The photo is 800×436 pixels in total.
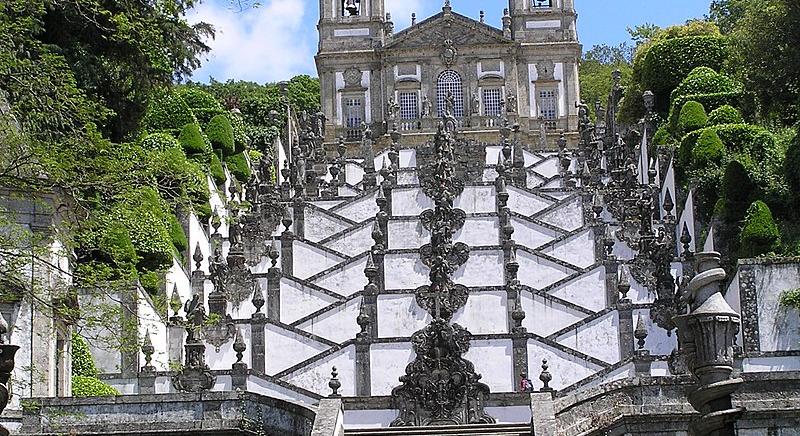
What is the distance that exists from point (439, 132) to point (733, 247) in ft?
45.2

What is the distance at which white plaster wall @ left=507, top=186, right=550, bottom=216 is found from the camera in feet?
140

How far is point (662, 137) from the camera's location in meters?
44.1

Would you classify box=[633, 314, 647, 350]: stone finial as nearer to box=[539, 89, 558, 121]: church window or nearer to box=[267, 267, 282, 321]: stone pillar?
box=[267, 267, 282, 321]: stone pillar

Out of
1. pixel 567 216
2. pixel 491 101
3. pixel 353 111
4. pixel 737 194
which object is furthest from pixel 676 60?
pixel 353 111

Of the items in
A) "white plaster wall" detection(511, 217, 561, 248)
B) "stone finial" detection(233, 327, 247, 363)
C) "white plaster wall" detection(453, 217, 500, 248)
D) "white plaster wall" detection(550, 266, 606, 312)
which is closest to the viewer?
"stone finial" detection(233, 327, 247, 363)

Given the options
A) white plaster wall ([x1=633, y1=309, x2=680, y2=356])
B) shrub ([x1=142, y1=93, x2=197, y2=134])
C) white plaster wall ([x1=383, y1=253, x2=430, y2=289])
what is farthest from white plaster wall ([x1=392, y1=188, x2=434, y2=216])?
white plaster wall ([x1=633, y1=309, x2=680, y2=356])

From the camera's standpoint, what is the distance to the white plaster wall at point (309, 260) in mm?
39000

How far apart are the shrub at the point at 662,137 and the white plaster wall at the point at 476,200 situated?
5.12 meters

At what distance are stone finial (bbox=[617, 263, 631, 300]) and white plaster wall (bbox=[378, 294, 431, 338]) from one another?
4175 millimetres

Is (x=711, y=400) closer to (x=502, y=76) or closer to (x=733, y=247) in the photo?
A: (x=733, y=247)

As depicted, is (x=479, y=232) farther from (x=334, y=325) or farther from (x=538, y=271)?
(x=334, y=325)

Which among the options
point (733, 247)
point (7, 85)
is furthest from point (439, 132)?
point (7, 85)

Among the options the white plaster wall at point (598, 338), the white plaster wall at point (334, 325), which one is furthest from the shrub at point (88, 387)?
the white plaster wall at point (598, 338)

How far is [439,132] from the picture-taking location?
151 feet
